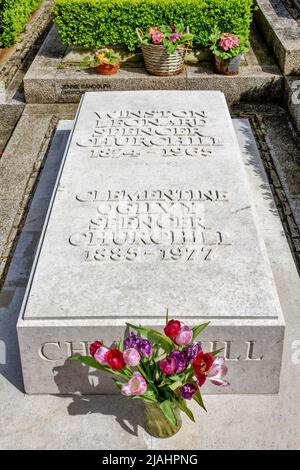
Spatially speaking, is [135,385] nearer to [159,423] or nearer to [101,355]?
[101,355]

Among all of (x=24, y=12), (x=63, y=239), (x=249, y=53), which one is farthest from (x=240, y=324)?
(x=24, y=12)

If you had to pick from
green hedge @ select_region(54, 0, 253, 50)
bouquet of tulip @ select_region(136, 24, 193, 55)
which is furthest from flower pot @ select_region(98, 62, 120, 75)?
bouquet of tulip @ select_region(136, 24, 193, 55)

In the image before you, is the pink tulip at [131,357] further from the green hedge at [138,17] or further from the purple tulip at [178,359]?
the green hedge at [138,17]

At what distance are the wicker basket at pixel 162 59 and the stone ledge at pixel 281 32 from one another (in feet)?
5.37

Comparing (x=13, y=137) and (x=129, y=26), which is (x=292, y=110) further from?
(x=13, y=137)

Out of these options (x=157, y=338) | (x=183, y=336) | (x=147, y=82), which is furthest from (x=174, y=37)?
(x=183, y=336)

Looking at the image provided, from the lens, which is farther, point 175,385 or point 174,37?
point 174,37

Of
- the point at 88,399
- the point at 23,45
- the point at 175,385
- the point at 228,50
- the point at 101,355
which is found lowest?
the point at 23,45

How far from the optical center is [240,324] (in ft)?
15.1

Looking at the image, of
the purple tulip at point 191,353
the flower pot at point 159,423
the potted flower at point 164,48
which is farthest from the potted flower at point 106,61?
the purple tulip at point 191,353

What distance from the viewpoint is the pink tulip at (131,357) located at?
3912mm

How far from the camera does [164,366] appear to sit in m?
3.97

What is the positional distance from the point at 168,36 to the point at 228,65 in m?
1.08

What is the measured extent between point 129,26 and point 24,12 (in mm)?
3917
